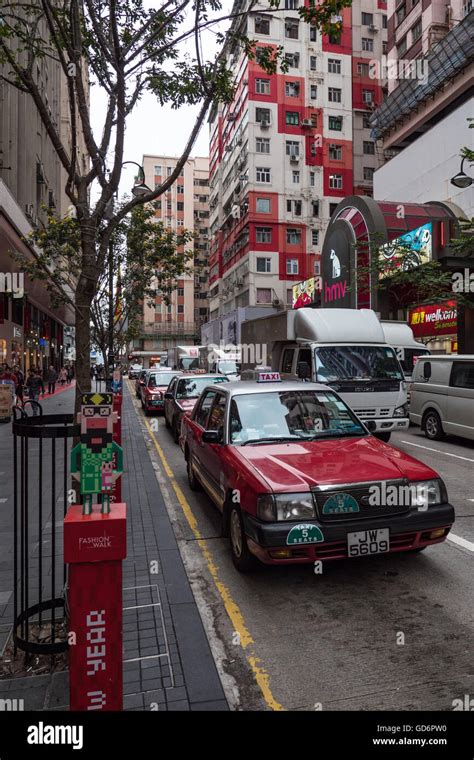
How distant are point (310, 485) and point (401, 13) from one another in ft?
132

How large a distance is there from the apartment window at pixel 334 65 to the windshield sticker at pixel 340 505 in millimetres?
53301

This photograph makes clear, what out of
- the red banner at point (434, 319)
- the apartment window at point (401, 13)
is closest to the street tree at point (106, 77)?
the red banner at point (434, 319)

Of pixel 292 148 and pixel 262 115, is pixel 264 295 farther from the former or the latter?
pixel 262 115

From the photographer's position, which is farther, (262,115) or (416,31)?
(262,115)

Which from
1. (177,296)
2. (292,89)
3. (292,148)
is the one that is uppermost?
(292,89)

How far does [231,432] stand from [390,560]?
2.00m

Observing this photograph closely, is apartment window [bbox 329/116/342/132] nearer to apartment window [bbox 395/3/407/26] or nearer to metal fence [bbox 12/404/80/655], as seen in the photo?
apartment window [bbox 395/3/407/26]

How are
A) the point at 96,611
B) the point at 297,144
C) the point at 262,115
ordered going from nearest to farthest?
the point at 96,611 → the point at 262,115 → the point at 297,144

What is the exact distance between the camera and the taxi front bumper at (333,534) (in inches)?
155

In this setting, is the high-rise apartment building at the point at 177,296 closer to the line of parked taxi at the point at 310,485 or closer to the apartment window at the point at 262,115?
the apartment window at the point at 262,115

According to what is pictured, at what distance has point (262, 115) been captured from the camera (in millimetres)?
45875

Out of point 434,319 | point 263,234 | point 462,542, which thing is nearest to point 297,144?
point 263,234

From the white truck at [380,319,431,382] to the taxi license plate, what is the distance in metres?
14.0
